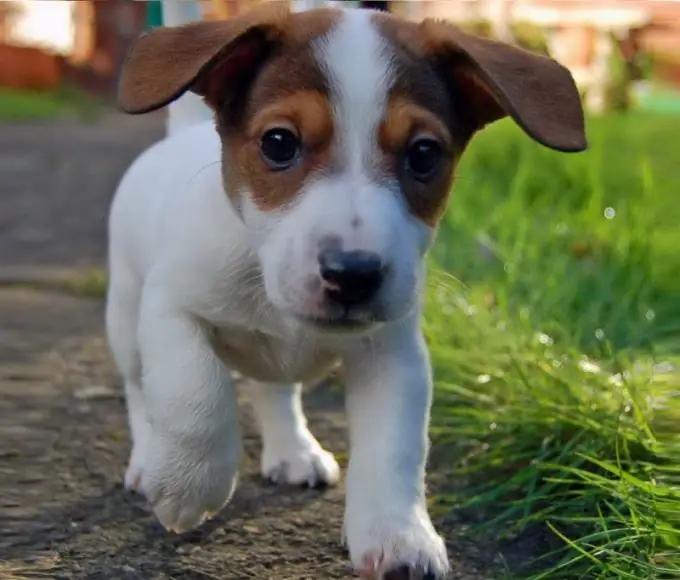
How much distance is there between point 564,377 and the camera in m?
3.02

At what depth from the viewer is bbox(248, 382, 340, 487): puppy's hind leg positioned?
2912mm

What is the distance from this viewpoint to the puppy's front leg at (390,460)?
7.01 ft

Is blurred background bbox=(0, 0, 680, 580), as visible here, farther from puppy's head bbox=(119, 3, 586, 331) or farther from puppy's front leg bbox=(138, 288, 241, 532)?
puppy's head bbox=(119, 3, 586, 331)

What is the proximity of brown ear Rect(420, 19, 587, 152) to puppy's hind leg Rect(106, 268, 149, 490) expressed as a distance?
112cm

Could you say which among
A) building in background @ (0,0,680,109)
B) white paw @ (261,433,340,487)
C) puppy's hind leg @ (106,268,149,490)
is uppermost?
puppy's hind leg @ (106,268,149,490)

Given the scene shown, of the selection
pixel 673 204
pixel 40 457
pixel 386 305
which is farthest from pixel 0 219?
pixel 386 305

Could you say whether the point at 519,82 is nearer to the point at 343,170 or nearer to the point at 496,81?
the point at 496,81

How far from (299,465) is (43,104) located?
1487cm

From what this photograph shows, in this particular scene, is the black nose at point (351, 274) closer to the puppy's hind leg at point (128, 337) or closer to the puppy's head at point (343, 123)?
the puppy's head at point (343, 123)

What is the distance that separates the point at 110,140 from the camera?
12766 mm

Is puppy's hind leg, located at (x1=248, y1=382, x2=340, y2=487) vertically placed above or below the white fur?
below

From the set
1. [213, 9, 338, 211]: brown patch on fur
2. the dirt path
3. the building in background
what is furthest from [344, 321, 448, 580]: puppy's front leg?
the building in background

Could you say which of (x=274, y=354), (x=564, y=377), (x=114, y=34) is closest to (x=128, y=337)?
(x=274, y=354)

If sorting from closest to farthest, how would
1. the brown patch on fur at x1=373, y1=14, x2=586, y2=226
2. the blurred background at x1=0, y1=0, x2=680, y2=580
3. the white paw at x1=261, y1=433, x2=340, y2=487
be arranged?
the brown patch on fur at x1=373, y1=14, x2=586, y2=226
the blurred background at x1=0, y1=0, x2=680, y2=580
the white paw at x1=261, y1=433, x2=340, y2=487
